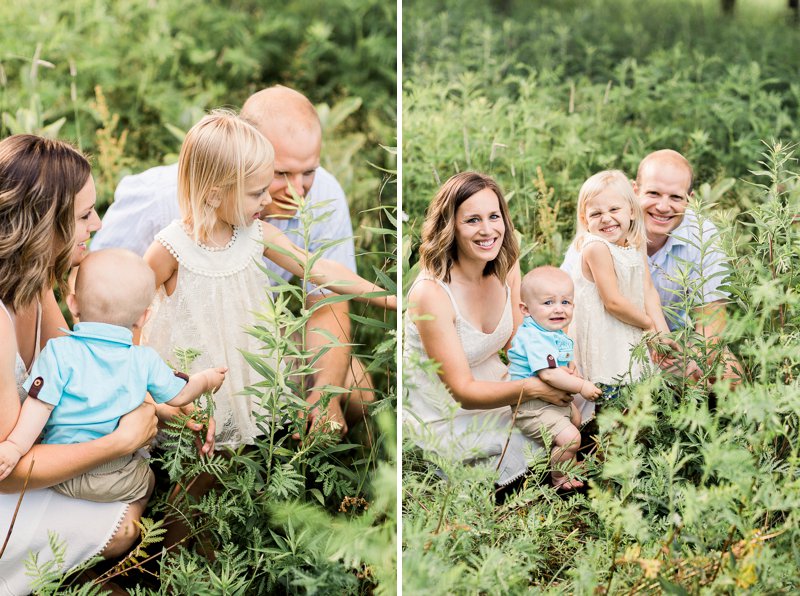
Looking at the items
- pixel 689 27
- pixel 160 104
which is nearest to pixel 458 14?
pixel 689 27

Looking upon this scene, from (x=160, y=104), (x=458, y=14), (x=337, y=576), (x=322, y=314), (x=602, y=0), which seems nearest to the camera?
(x=337, y=576)

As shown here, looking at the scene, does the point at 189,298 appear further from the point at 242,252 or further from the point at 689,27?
the point at 689,27

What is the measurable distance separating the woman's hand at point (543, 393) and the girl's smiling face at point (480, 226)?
36 cm

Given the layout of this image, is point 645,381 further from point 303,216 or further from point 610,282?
point 303,216

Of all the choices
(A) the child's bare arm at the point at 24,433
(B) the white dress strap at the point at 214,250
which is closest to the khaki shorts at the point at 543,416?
(B) the white dress strap at the point at 214,250

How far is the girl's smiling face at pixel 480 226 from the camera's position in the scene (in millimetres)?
2473

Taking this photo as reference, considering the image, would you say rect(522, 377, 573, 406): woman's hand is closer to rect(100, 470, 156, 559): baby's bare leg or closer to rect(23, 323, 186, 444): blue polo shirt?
rect(23, 323, 186, 444): blue polo shirt

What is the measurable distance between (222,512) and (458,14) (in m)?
5.78

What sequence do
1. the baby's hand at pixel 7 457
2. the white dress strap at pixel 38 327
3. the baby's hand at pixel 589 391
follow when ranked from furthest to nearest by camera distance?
the baby's hand at pixel 589 391, the white dress strap at pixel 38 327, the baby's hand at pixel 7 457

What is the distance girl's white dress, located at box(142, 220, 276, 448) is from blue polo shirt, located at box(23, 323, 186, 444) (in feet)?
1.06

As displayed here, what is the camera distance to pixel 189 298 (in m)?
2.65

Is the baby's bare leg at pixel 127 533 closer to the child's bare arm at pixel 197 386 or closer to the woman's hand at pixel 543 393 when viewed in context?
the child's bare arm at pixel 197 386

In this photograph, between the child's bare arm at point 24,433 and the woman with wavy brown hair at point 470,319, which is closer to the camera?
the child's bare arm at point 24,433

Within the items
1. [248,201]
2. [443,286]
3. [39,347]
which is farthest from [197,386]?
[443,286]
